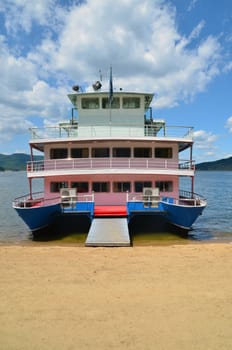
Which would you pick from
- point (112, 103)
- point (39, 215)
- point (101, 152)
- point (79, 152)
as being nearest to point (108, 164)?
→ point (101, 152)

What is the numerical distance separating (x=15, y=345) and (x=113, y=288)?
2907mm

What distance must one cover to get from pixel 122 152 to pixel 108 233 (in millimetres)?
6764

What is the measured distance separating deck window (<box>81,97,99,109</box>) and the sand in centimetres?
1197

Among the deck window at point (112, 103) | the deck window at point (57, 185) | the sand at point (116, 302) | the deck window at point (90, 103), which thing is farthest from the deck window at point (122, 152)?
the sand at point (116, 302)

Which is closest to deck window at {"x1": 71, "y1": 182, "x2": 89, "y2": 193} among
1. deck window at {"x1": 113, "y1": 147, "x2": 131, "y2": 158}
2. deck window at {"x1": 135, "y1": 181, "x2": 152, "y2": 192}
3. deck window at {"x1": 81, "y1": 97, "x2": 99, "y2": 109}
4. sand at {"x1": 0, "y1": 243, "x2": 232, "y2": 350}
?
deck window at {"x1": 113, "y1": 147, "x2": 131, "y2": 158}

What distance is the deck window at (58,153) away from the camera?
19125 mm

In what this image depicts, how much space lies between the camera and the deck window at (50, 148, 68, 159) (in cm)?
1912

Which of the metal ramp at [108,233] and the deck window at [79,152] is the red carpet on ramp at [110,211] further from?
the deck window at [79,152]

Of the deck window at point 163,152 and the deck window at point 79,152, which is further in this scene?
the deck window at point 163,152

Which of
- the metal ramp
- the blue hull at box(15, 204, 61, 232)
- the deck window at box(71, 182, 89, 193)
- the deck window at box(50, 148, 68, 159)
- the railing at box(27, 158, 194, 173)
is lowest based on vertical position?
the metal ramp

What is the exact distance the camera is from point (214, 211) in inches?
1222

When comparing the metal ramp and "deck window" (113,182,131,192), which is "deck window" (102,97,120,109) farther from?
the metal ramp

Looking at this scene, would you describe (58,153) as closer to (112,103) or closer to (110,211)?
(112,103)

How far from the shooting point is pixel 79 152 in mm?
19016
